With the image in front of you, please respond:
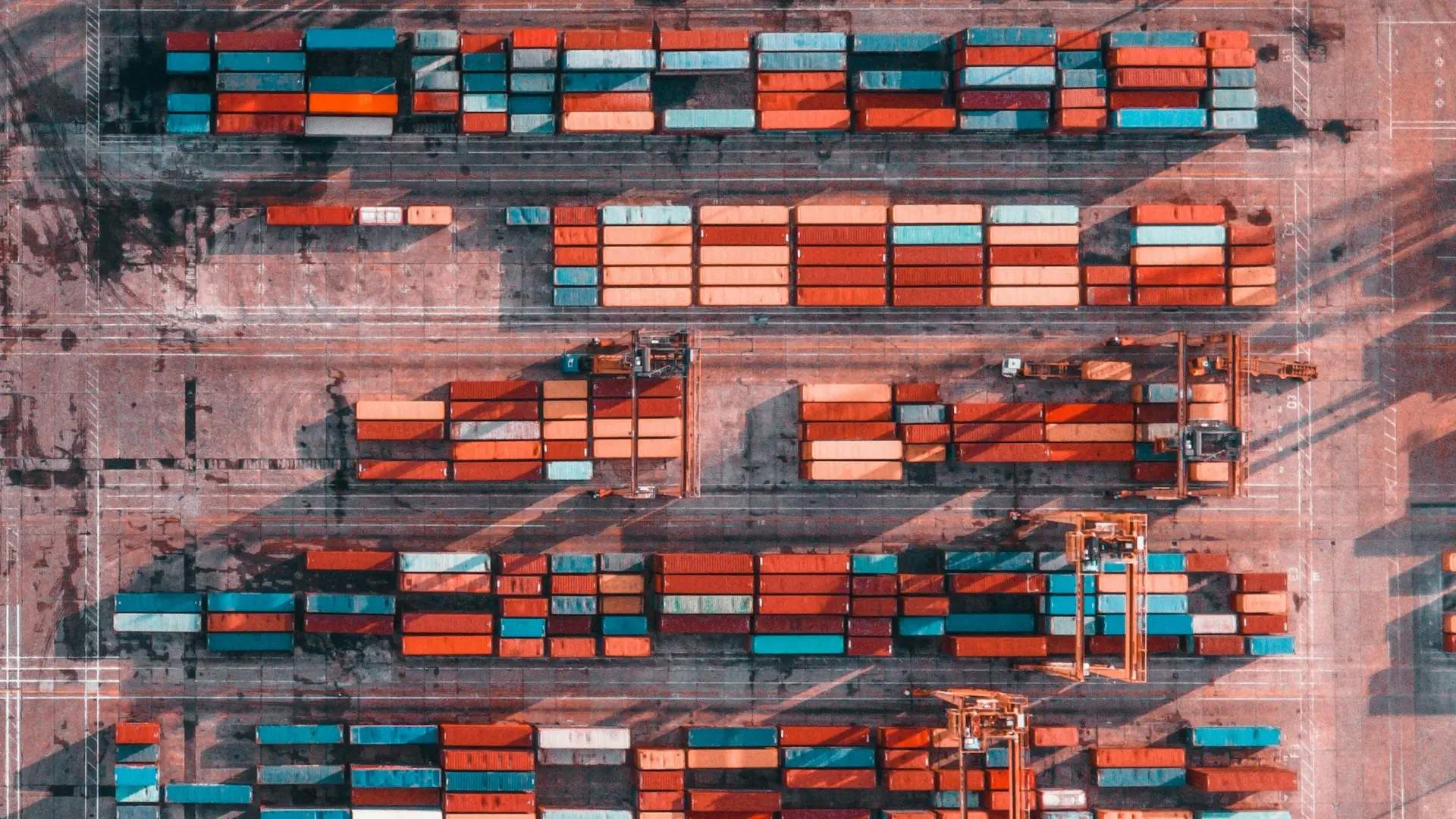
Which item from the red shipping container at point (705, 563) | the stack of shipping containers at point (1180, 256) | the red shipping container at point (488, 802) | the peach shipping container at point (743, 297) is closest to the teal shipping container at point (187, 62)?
the peach shipping container at point (743, 297)

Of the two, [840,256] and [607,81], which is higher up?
[607,81]

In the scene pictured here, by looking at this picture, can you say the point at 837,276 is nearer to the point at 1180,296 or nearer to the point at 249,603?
the point at 1180,296

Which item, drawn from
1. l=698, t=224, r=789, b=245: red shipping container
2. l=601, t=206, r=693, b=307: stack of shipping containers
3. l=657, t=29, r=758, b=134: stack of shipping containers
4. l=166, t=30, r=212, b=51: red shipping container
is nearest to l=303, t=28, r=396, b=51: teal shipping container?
l=166, t=30, r=212, b=51: red shipping container

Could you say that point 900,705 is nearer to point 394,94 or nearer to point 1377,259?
point 1377,259

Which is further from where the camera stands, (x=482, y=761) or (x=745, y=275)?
(x=745, y=275)

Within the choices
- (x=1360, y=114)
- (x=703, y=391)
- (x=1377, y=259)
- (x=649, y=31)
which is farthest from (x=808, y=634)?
(x=1360, y=114)

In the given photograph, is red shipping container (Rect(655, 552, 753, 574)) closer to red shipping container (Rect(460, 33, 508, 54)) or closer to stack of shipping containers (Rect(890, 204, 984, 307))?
stack of shipping containers (Rect(890, 204, 984, 307))

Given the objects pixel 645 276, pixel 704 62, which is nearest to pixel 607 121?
pixel 704 62
